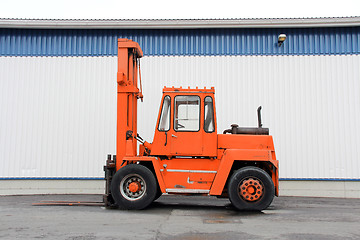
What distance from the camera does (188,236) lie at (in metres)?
5.70

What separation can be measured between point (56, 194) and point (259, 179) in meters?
7.43

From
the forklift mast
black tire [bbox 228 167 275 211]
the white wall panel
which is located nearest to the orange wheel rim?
black tire [bbox 228 167 275 211]

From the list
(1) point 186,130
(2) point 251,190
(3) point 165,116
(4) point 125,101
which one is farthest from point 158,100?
(2) point 251,190

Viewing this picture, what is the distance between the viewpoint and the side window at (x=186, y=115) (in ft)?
27.9

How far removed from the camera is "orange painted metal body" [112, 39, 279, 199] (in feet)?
27.5

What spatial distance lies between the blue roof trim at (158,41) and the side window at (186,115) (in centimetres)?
475

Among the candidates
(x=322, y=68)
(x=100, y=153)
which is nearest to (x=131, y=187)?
(x=100, y=153)

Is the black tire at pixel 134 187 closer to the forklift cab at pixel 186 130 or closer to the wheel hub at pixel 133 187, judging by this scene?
the wheel hub at pixel 133 187

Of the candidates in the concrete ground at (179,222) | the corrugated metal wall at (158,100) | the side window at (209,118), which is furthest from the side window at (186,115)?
the corrugated metal wall at (158,100)

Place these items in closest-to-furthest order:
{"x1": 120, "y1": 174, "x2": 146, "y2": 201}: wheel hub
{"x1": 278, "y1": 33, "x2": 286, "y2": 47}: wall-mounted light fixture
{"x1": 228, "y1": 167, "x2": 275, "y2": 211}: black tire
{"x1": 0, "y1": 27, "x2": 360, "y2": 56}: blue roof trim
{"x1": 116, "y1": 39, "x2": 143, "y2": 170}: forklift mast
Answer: {"x1": 228, "y1": 167, "x2": 275, "y2": 211}: black tire, {"x1": 120, "y1": 174, "x2": 146, "y2": 201}: wheel hub, {"x1": 116, "y1": 39, "x2": 143, "y2": 170}: forklift mast, {"x1": 278, "y1": 33, "x2": 286, "y2": 47}: wall-mounted light fixture, {"x1": 0, "y1": 27, "x2": 360, "y2": 56}: blue roof trim

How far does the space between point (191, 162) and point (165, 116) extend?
1.26 metres

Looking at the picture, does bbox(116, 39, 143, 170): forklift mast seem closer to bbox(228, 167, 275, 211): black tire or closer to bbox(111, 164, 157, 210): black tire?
bbox(111, 164, 157, 210): black tire

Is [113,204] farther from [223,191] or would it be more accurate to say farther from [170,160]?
[223,191]

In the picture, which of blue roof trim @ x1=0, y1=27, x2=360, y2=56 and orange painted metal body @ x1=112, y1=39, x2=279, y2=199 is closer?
orange painted metal body @ x1=112, y1=39, x2=279, y2=199
